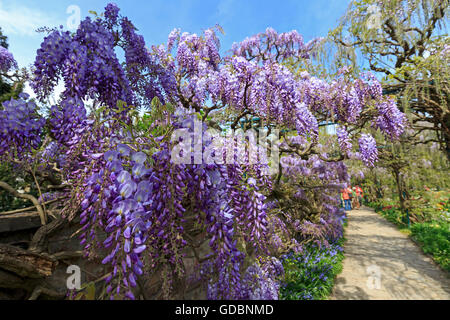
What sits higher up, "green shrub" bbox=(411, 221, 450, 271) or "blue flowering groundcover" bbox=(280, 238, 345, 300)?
"green shrub" bbox=(411, 221, 450, 271)

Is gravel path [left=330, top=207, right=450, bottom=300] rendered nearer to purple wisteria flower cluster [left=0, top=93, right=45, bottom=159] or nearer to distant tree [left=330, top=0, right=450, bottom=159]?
distant tree [left=330, top=0, right=450, bottom=159]

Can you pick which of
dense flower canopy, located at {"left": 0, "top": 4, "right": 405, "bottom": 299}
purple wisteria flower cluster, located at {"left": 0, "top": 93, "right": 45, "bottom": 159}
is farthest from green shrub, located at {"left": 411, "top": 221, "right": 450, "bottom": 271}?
purple wisteria flower cluster, located at {"left": 0, "top": 93, "right": 45, "bottom": 159}

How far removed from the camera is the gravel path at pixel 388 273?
349 cm

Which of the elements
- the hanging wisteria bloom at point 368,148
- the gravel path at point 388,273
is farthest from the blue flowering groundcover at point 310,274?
the hanging wisteria bloom at point 368,148

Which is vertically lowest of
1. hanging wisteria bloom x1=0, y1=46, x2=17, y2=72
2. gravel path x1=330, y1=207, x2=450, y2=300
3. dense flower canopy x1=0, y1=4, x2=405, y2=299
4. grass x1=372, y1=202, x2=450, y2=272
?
gravel path x1=330, y1=207, x2=450, y2=300

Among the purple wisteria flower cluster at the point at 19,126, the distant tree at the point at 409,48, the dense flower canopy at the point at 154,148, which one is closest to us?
the dense flower canopy at the point at 154,148

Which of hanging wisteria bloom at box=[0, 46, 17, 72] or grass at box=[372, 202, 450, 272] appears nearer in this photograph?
hanging wisteria bloom at box=[0, 46, 17, 72]

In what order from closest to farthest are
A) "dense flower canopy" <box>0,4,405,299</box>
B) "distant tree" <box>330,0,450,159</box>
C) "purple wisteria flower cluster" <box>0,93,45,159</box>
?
"dense flower canopy" <box>0,4,405,299</box> < "purple wisteria flower cluster" <box>0,93,45,159</box> < "distant tree" <box>330,0,450,159</box>

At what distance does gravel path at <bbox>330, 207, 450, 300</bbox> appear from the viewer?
3.49 metres

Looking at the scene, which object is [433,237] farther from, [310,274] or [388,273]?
[310,274]

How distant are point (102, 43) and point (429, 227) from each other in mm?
9004

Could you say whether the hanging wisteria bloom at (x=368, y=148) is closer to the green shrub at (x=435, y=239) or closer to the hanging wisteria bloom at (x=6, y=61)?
the green shrub at (x=435, y=239)

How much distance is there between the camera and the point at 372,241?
21.1 feet
